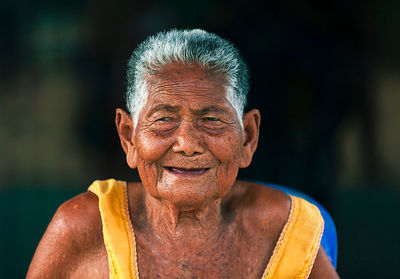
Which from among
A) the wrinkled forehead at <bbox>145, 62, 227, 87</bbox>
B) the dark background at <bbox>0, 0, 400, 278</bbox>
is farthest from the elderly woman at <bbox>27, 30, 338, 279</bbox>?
the dark background at <bbox>0, 0, 400, 278</bbox>

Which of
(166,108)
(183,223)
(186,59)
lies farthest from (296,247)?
(186,59)

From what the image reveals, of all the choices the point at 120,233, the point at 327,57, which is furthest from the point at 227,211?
the point at 327,57

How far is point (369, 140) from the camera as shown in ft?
14.5

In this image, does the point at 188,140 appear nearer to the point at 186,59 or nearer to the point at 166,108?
the point at 166,108

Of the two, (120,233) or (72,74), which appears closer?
(120,233)

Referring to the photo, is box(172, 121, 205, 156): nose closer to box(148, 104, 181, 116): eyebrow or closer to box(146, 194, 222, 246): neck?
box(148, 104, 181, 116): eyebrow

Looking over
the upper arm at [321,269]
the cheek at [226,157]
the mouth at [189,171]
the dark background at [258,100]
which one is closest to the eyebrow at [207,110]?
the cheek at [226,157]

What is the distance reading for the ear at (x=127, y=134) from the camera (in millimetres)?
2168

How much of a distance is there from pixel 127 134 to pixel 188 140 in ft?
1.30

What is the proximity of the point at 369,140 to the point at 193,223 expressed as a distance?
2.64 m

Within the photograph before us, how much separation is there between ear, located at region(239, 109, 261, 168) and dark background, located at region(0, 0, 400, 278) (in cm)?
222

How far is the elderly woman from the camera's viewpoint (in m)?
1.99

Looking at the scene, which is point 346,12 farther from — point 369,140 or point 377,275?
point 377,275

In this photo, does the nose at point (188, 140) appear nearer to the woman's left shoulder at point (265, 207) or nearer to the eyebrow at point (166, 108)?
the eyebrow at point (166, 108)
